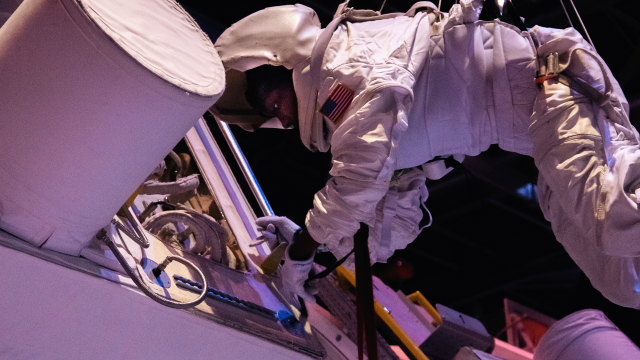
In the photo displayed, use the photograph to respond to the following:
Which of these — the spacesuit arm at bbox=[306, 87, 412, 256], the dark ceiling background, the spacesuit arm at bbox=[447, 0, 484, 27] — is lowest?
the dark ceiling background

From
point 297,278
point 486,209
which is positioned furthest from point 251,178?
point 486,209

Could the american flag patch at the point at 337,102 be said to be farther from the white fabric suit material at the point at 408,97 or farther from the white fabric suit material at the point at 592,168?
the white fabric suit material at the point at 592,168

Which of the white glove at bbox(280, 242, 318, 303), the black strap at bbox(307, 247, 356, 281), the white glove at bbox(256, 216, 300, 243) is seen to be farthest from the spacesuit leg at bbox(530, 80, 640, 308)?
the white glove at bbox(256, 216, 300, 243)

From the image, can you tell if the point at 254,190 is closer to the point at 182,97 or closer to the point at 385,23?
the point at 385,23

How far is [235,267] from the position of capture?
2350 mm

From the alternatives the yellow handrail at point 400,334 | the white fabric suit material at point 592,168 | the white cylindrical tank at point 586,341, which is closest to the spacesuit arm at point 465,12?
the white fabric suit material at point 592,168

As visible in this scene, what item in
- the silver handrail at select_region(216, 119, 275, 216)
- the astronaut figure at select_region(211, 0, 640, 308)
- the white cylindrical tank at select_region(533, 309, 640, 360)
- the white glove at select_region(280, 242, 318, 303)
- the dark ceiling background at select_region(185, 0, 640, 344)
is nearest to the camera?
the astronaut figure at select_region(211, 0, 640, 308)

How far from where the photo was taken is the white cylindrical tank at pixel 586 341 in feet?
8.11

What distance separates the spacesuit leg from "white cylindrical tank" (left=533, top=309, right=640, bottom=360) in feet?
3.07

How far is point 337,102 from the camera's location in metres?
1.99

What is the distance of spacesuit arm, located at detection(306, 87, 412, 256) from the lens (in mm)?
1857

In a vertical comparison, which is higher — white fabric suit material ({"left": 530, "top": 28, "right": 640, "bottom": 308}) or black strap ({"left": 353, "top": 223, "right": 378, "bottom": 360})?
white fabric suit material ({"left": 530, "top": 28, "right": 640, "bottom": 308})

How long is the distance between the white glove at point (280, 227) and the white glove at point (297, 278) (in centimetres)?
18

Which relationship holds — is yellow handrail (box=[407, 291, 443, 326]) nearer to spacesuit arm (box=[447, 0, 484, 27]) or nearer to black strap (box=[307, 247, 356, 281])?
black strap (box=[307, 247, 356, 281])
